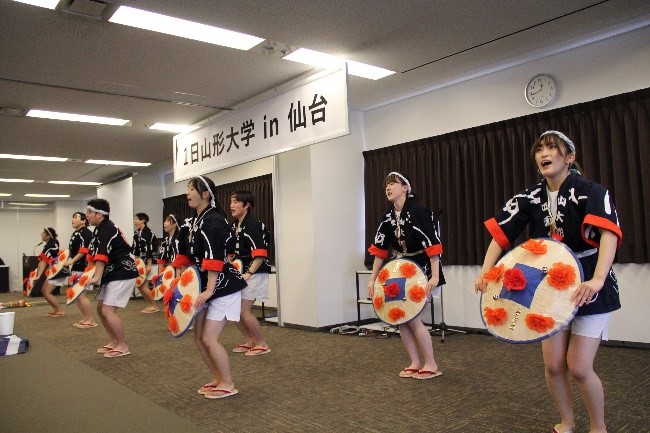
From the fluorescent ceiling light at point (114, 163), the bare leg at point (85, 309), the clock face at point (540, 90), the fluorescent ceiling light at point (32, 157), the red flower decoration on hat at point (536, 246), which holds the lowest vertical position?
the bare leg at point (85, 309)

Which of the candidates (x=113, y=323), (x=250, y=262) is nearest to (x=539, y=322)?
(x=250, y=262)

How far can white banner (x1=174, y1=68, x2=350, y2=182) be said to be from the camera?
15.1ft

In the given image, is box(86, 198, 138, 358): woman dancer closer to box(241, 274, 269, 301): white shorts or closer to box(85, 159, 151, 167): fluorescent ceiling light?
box(241, 274, 269, 301): white shorts

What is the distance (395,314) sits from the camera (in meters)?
3.85

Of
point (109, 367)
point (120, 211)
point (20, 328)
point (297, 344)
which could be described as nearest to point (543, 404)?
point (297, 344)

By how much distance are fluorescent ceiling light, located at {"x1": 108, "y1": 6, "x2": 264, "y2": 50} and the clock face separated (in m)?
2.74

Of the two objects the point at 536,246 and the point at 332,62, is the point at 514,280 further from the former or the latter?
the point at 332,62

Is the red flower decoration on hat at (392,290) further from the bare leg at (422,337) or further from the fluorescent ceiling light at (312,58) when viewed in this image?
the fluorescent ceiling light at (312,58)

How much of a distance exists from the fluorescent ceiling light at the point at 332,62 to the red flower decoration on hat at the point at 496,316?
9.29 feet

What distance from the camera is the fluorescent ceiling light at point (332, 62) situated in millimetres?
4906

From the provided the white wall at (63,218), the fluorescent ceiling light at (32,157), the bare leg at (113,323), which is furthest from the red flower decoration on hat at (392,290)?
the white wall at (63,218)

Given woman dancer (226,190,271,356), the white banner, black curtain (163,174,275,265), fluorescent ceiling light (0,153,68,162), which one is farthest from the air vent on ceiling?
fluorescent ceiling light (0,153,68,162)

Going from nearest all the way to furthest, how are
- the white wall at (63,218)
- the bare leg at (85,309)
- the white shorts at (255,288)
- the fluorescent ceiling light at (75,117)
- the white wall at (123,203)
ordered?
1. the white shorts at (255,288)
2. the fluorescent ceiling light at (75,117)
3. the bare leg at (85,309)
4. the white wall at (123,203)
5. the white wall at (63,218)

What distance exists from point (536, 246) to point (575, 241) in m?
0.19
